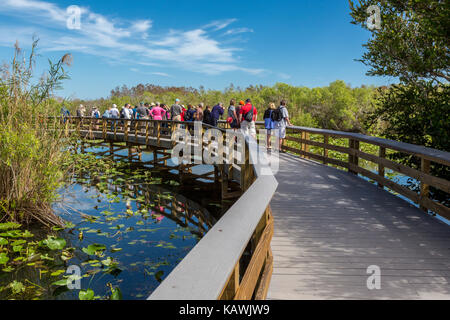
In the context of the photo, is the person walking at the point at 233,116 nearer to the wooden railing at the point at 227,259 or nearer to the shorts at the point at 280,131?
the shorts at the point at 280,131

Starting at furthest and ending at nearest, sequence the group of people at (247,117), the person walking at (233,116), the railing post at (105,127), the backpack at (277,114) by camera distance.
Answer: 1. the railing post at (105,127)
2. the person walking at (233,116)
3. the backpack at (277,114)
4. the group of people at (247,117)

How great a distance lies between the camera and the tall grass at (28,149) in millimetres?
6707

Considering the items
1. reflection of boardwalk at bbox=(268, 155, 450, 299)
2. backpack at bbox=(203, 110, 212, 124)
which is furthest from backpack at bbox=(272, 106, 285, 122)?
reflection of boardwalk at bbox=(268, 155, 450, 299)

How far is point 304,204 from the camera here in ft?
21.2

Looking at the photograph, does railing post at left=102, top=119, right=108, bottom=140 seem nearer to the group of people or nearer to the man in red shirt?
the group of people

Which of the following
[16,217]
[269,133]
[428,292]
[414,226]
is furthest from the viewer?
[269,133]

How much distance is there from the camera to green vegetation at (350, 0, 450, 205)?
6.81 metres

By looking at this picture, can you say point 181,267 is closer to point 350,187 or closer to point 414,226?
point 414,226

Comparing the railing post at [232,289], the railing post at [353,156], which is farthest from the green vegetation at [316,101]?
the railing post at [232,289]

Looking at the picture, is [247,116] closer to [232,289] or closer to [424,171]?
[424,171]

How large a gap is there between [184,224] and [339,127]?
27.5 m

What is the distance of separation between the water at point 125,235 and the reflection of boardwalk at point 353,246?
2.76m

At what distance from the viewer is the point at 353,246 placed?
4.53m

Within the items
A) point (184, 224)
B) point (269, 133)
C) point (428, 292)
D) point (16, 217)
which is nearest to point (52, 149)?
point (16, 217)
